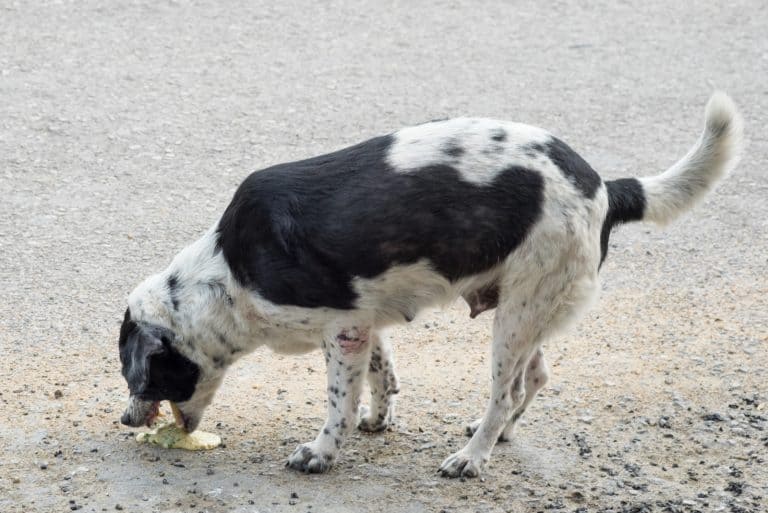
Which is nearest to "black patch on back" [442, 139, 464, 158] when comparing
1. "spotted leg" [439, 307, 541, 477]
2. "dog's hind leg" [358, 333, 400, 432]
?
"spotted leg" [439, 307, 541, 477]

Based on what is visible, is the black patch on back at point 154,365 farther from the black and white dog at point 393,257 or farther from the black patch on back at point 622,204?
the black patch on back at point 622,204

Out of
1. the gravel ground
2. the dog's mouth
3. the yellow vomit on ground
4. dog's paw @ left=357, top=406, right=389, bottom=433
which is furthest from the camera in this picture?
dog's paw @ left=357, top=406, right=389, bottom=433

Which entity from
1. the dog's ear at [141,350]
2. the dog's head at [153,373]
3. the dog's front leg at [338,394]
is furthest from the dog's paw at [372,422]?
the dog's ear at [141,350]

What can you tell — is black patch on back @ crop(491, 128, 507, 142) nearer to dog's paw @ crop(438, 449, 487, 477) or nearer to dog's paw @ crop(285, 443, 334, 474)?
dog's paw @ crop(438, 449, 487, 477)

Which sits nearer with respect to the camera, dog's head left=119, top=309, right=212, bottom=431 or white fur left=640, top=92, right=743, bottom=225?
dog's head left=119, top=309, right=212, bottom=431

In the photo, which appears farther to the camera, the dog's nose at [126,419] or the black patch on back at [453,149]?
the dog's nose at [126,419]

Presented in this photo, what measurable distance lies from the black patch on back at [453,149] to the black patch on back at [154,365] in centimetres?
156

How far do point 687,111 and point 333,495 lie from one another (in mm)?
6848

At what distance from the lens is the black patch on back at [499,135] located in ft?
17.8

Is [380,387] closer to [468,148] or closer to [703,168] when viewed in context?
[468,148]

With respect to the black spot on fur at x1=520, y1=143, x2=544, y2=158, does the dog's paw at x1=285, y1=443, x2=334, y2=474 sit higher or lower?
lower

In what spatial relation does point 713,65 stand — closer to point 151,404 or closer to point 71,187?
point 71,187

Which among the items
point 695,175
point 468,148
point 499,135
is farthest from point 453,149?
point 695,175

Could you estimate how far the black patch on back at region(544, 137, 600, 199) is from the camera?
539cm
